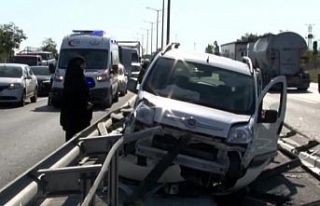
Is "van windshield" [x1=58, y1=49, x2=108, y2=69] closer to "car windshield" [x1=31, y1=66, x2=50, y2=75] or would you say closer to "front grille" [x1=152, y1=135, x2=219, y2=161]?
"car windshield" [x1=31, y1=66, x2=50, y2=75]

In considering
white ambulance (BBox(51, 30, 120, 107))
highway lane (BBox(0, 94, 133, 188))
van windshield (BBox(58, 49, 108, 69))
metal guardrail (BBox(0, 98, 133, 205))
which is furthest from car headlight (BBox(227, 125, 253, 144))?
van windshield (BBox(58, 49, 108, 69))

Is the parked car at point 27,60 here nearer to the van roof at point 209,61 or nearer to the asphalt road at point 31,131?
the asphalt road at point 31,131

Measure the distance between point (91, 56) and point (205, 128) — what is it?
55.7 feet

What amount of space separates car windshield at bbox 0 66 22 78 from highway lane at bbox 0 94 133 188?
1975 mm

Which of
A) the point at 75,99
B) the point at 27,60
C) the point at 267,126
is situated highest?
the point at 75,99

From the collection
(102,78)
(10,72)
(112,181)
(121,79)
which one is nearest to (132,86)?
(112,181)

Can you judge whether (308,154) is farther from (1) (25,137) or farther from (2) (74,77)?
(1) (25,137)

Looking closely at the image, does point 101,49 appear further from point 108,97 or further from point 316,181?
point 316,181

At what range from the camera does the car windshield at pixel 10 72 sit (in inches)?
984

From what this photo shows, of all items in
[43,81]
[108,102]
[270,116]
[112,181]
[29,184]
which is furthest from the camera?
[43,81]

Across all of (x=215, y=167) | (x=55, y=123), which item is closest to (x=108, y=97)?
(x=55, y=123)

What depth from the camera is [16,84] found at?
23656 mm

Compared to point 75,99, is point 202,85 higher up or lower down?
higher up

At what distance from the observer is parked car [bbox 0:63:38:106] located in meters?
23.6
